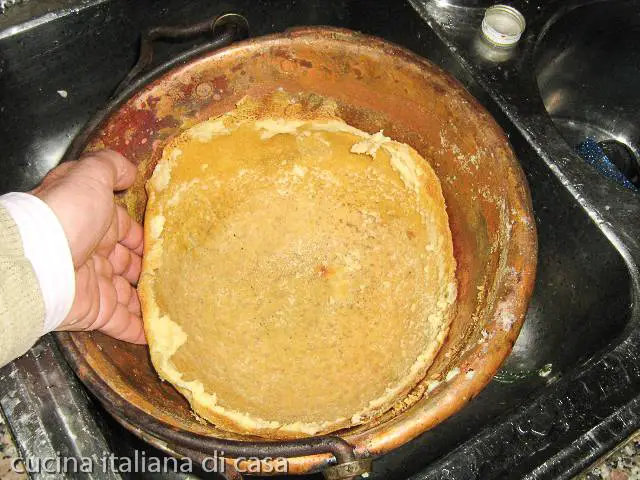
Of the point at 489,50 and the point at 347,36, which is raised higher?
the point at 347,36

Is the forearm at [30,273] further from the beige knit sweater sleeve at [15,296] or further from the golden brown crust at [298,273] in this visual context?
the golden brown crust at [298,273]

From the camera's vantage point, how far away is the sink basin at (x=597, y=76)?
4.60 ft

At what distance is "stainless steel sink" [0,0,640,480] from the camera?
820 mm

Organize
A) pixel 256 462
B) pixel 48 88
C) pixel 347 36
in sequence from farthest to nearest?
1. pixel 48 88
2. pixel 347 36
3. pixel 256 462

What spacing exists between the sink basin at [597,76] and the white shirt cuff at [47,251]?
1.21m

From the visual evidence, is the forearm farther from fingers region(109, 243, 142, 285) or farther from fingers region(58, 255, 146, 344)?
fingers region(109, 243, 142, 285)

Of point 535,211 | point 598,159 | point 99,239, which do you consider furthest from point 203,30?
point 598,159

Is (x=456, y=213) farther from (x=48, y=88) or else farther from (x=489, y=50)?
(x=48, y=88)

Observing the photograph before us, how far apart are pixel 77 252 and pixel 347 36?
0.59 metres

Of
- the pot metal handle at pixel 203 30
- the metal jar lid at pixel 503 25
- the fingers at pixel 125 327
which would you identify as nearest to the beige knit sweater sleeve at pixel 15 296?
the fingers at pixel 125 327

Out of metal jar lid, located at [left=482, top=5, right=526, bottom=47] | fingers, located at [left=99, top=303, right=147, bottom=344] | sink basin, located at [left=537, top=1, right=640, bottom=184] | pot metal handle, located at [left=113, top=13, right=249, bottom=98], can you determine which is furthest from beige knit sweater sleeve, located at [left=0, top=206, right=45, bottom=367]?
sink basin, located at [left=537, top=1, right=640, bottom=184]

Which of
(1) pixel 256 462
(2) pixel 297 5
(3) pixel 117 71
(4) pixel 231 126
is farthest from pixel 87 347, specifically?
(2) pixel 297 5

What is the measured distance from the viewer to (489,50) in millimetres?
1197

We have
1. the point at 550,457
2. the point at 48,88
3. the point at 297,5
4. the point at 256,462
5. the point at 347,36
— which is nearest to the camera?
the point at 256,462
